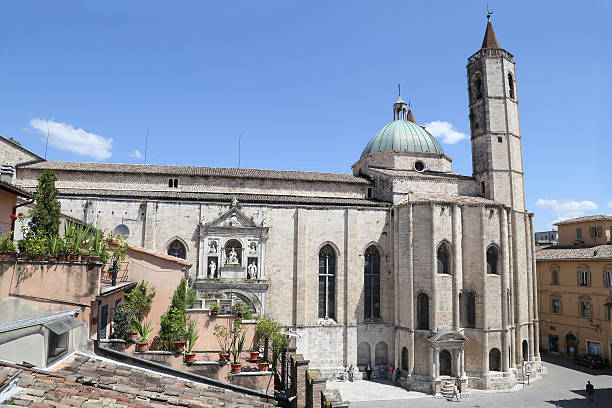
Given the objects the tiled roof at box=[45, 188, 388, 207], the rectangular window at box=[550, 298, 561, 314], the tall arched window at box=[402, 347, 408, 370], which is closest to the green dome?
the tiled roof at box=[45, 188, 388, 207]

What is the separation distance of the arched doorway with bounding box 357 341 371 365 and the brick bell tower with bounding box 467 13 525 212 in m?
13.7

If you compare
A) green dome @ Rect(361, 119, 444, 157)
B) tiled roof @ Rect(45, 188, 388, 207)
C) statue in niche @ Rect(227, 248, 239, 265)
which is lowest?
statue in niche @ Rect(227, 248, 239, 265)

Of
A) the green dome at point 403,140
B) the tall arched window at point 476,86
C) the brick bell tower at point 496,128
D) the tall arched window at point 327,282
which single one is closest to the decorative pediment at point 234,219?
the tall arched window at point 327,282

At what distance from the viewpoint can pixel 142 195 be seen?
2670cm

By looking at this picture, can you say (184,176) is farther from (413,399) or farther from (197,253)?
(413,399)

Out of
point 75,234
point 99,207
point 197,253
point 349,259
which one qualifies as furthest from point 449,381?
point 99,207

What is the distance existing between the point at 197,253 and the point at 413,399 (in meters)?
15.1

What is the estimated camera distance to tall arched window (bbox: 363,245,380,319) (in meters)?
27.3

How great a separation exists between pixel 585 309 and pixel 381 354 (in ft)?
57.2

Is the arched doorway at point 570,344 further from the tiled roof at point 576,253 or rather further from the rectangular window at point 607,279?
the tiled roof at point 576,253

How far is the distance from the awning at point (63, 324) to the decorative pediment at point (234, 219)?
15.9 metres

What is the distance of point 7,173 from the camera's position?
25641 millimetres

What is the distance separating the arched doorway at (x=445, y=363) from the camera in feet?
80.4

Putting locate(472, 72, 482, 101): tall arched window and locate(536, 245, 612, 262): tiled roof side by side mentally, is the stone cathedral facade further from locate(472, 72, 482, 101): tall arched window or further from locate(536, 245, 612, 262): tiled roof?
locate(536, 245, 612, 262): tiled roof
